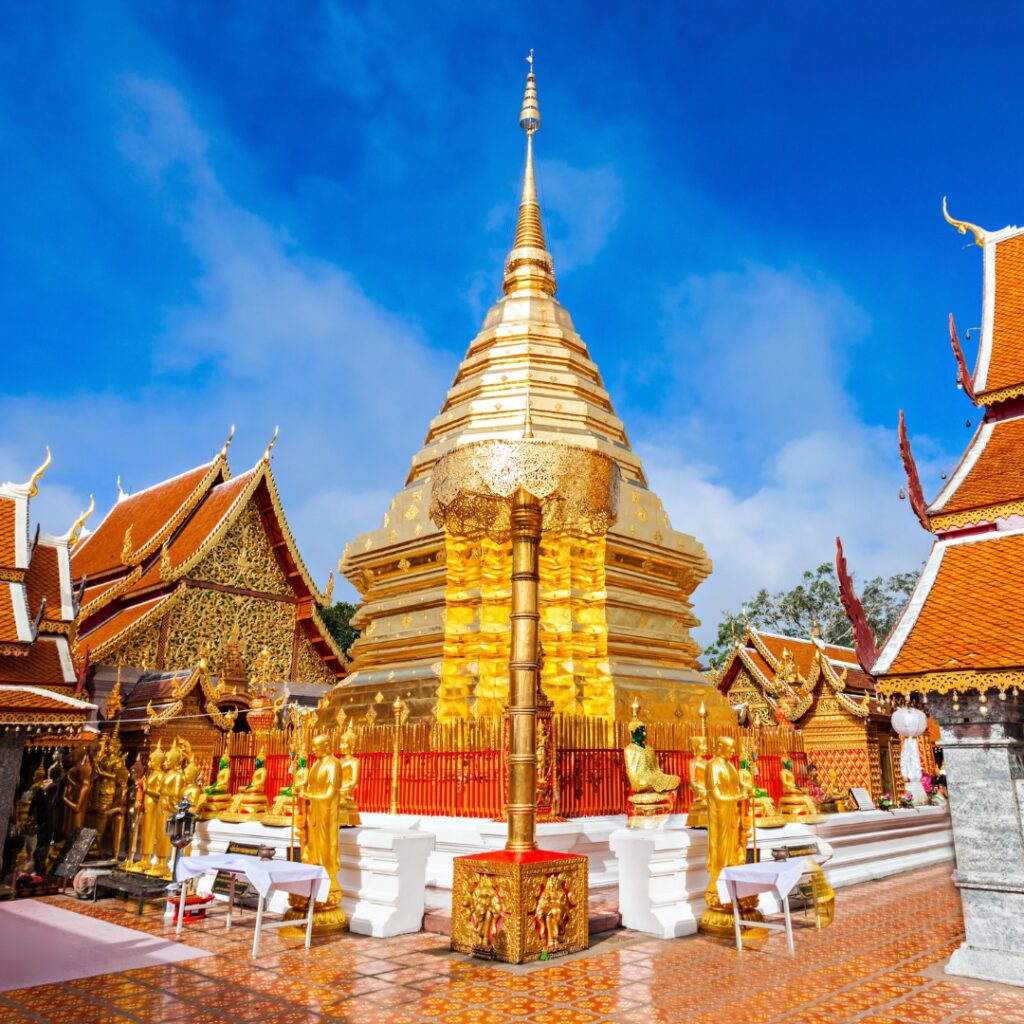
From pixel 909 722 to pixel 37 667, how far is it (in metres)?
9.65

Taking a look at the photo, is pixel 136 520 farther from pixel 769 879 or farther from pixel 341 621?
pixel 769 879

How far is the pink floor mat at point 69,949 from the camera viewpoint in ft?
16.6

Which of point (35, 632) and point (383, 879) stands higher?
point (35, 632)

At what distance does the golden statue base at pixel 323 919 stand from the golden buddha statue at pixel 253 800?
7.22 feet

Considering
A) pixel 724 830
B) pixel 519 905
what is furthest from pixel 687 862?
pixel 519 905

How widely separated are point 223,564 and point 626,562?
1056 centimetres

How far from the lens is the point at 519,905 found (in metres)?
5.09

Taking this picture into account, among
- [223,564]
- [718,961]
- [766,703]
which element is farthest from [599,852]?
[223,564]

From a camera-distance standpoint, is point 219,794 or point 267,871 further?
point 219,794

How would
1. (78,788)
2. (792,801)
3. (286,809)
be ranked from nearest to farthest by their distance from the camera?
(286,809)
(792,801)
(78,788)

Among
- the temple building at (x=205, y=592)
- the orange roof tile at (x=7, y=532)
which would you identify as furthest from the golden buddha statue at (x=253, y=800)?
the temple building at (x=205, y=592)

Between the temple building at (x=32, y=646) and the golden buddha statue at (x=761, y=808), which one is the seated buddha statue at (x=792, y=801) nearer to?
the golden buddha statue at (x=761, y=808)

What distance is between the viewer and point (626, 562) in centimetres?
1074

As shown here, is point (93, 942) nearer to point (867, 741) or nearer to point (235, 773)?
point (235, 773)
